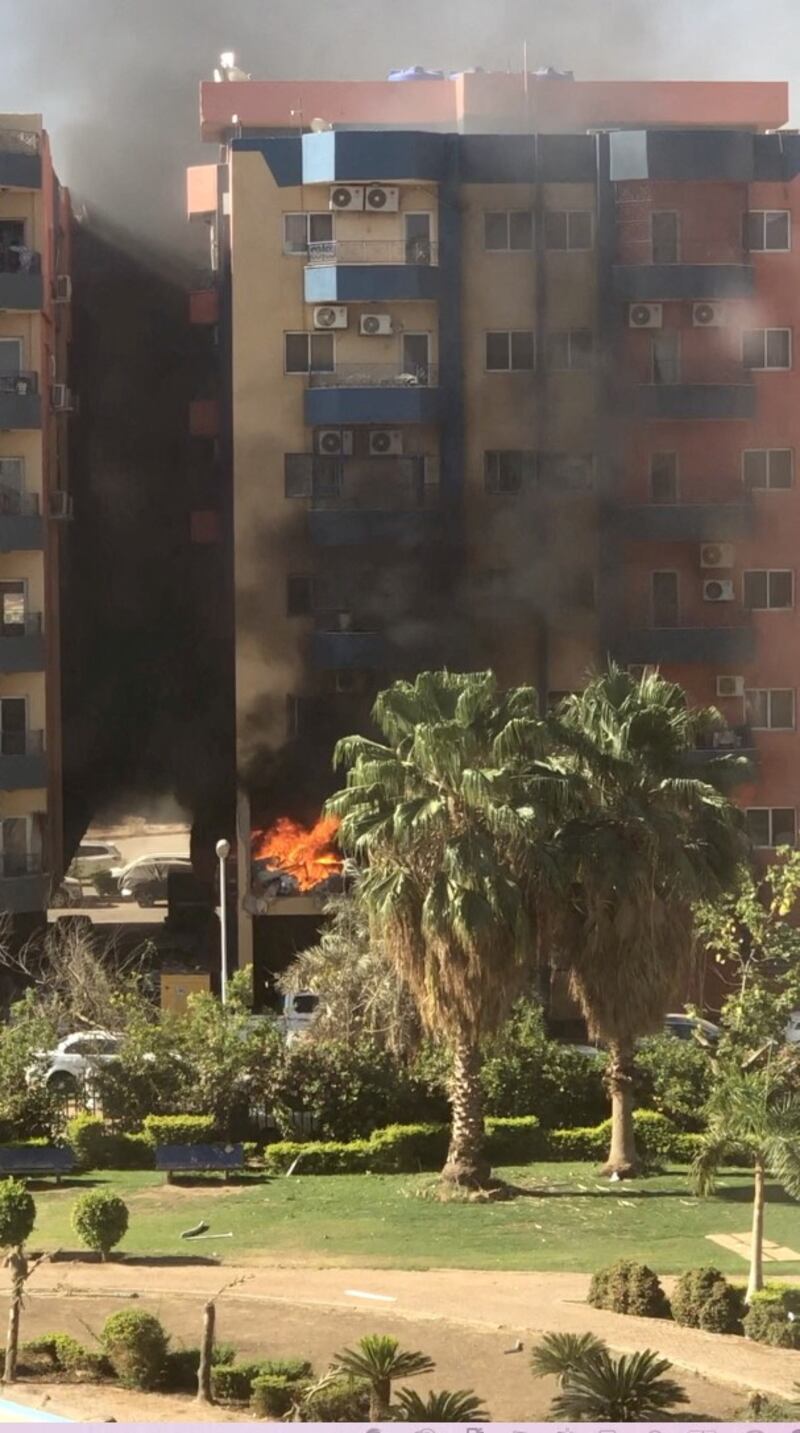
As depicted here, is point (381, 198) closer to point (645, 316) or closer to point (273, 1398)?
point (645, 316)

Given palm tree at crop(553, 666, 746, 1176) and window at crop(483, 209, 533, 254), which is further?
window at crop(483, 209, 533, 254)

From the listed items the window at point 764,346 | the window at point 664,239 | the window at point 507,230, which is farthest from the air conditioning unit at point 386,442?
the window at point 764,346

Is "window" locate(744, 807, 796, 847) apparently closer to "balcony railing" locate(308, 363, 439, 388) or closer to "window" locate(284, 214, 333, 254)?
"balcony railing" locate(308, 363, 439, 388)

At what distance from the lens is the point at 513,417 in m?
35.8

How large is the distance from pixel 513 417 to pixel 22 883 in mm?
10907

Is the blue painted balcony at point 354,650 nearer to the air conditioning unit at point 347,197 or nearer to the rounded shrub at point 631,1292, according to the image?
the air conditioning unit at point 347,197

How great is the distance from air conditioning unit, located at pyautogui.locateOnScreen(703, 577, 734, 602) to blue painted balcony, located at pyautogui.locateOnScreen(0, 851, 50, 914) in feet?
38.4

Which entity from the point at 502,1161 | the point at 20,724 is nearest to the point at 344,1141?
the point at 502,1161

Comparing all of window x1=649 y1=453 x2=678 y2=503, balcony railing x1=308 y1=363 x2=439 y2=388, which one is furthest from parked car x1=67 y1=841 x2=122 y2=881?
window x1=649 y1=453 x2=678 y2=503

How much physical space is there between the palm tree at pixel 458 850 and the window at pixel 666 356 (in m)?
13.9

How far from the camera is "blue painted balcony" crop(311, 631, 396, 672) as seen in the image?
35.2 m

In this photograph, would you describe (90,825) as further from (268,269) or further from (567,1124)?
(567,1124)

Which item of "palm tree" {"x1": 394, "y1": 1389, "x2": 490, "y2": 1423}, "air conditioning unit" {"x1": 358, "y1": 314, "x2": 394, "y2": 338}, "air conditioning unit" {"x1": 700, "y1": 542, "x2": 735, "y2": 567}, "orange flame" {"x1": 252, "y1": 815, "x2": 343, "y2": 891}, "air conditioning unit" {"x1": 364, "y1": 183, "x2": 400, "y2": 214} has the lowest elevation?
"palm tree" {"x1": 394, "y1": 1389, "x2": 490, "y2": 1423}

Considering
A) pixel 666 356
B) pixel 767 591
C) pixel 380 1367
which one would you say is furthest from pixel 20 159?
pixel 380 1367
